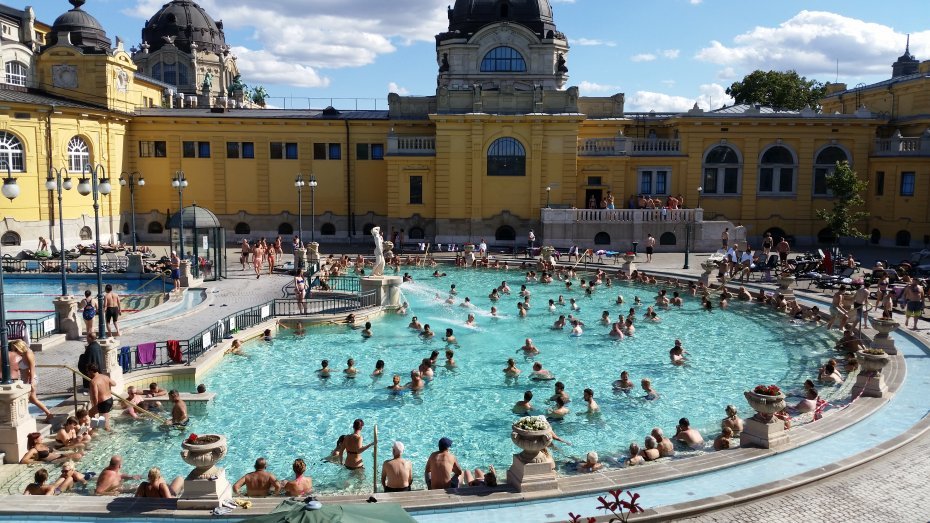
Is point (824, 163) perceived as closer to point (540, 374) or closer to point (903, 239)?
point (903, 239)

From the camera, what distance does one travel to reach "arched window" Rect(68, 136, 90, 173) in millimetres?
40844

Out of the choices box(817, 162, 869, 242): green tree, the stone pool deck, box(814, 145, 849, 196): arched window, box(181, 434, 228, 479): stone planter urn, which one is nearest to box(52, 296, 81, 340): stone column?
the stone pool deck

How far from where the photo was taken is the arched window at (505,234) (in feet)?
147

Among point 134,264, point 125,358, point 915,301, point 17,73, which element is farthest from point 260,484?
point 17,73

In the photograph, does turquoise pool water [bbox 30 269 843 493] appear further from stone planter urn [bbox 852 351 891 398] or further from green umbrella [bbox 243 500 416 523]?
green umbrella [bbox 243 500 416 523]

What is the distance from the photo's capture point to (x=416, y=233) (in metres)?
45.3

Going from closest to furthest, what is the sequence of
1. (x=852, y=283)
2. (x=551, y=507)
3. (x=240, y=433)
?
(x=551, y=507) < (x=240, y=433) < (x=852, y=283)

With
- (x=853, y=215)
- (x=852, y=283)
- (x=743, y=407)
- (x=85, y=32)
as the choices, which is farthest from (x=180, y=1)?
(x=743, y=407)

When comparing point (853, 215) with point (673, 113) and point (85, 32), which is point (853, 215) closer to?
point (673, 113)

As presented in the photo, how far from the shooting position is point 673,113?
50.5m

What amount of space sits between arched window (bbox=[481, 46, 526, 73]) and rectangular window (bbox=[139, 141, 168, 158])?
2045cm

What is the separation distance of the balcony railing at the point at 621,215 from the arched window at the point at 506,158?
3622 mm

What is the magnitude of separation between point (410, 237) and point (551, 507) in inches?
1363

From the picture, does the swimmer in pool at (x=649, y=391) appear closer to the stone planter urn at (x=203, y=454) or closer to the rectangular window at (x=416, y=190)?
the stone planter urn at (x=203, y=454)
